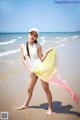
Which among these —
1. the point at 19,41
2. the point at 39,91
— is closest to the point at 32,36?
the point at 19,41

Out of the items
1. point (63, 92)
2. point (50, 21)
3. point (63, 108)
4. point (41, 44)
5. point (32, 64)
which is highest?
point (50, 21)

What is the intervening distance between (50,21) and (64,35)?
0.16 metres

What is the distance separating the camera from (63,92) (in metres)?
2.07

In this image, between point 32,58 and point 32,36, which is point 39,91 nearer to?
point 32,58

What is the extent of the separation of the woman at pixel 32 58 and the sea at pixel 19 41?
40 millimetres

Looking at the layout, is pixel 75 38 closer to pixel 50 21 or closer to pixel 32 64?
pixel 50 21

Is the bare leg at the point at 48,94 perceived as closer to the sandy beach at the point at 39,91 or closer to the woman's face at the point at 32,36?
the sandy beach at the point at 39,91

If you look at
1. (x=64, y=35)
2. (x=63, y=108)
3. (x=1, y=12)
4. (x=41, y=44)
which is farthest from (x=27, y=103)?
(x=1, y=12)

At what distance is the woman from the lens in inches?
80.6

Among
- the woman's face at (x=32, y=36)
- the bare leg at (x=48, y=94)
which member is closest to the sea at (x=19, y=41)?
the woman's face at (x=32, y=36)

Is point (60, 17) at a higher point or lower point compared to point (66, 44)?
higher

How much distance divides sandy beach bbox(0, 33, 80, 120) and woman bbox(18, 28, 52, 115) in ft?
0.10

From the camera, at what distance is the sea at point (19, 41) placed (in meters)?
2.06

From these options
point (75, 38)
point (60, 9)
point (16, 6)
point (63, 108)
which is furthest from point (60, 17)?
point (63, 108)
